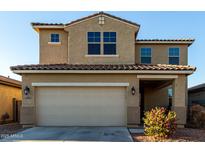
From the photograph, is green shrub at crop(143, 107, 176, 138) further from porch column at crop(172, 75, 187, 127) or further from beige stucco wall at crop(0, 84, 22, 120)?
beige stucco wall at crop(0, 84, 22, 120)

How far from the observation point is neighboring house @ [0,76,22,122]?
16.1 meters

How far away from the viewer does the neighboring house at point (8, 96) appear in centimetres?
1609

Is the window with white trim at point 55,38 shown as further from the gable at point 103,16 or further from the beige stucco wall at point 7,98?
the beige stucco wall at point 7,98

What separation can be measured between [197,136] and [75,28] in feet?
36.4

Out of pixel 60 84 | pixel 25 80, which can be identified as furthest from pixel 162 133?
pixel 25 80

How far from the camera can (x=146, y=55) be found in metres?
17.3

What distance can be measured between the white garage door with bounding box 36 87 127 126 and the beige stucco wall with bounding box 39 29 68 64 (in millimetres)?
3846

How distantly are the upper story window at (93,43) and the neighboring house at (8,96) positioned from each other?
7768 mm

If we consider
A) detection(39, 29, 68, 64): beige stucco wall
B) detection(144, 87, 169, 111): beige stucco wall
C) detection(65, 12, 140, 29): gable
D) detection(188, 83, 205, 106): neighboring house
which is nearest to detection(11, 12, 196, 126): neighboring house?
detection(39, 29, 68, 64): beige stucco wall

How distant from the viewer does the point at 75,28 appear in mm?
15203

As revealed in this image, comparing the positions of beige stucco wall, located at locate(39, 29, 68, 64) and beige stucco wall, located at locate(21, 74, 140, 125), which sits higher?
beige stucco wall, located at locate(39, 29, 68, 64)

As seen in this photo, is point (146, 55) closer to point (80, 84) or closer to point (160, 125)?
point (80, 84)
